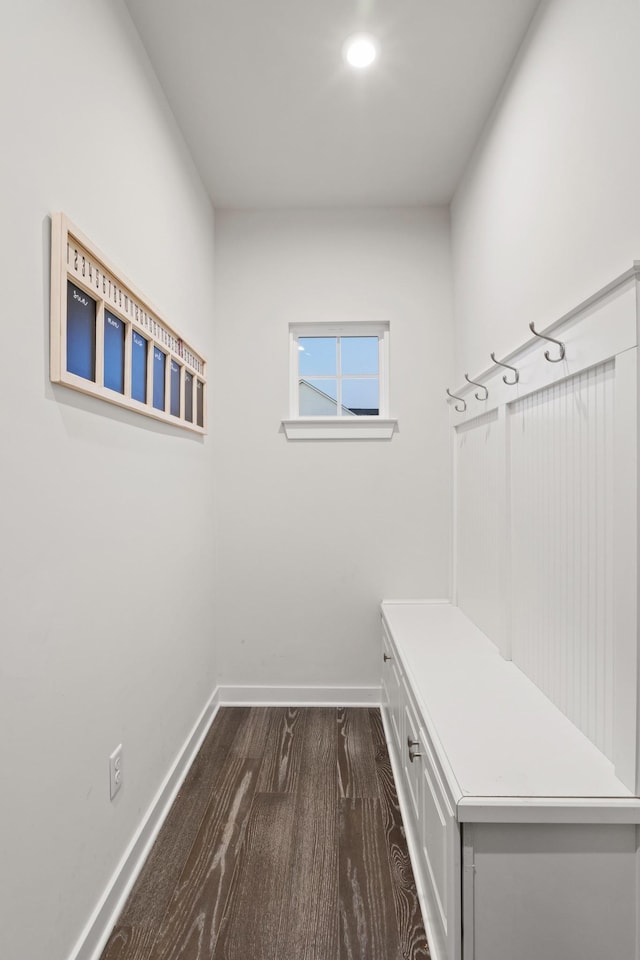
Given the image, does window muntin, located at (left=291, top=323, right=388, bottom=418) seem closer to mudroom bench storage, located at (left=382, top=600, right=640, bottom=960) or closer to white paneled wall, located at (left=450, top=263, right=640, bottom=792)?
white paneled wall, located at (left=450, top=263, right=640, bottom=792)

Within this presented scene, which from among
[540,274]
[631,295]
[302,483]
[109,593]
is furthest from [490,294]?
[109,593]

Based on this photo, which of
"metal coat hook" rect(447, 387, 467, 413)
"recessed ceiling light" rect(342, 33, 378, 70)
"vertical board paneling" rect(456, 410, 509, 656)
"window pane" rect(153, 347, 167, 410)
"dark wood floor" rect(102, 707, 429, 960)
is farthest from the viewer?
"metal coat hook" rect(447, 387, 467, 413)

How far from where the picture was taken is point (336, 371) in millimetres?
2934

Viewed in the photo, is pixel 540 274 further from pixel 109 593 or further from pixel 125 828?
pixel 125 828

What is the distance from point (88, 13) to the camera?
136 cm

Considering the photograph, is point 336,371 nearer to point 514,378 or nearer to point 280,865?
point 514,378

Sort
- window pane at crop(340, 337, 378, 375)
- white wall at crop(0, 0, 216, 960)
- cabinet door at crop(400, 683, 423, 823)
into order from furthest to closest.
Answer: window pane at crop(340, 337, 378, 375) → cabinet door at crop(400, 683, 423, 823) → white wall at crop(0, 0, 216, 960)

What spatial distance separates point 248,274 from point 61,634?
2237 millimetres

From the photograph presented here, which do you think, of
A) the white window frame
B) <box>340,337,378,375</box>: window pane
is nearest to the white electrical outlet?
the white window frame

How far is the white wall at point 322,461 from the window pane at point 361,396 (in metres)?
0.13

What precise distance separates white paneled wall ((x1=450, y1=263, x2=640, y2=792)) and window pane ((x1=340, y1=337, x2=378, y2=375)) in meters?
0.87

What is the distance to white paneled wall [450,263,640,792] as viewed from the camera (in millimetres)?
1152

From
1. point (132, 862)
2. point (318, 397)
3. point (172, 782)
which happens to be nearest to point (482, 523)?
point (318, 397)

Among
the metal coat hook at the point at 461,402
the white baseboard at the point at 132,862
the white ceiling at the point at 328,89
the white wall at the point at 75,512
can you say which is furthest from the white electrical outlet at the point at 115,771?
the white ceiling at the point at 328,89
